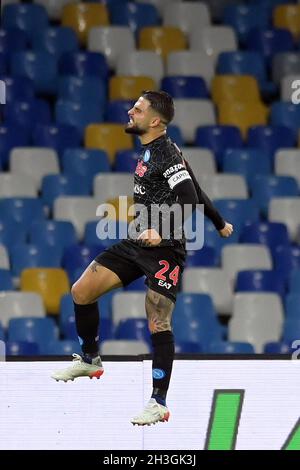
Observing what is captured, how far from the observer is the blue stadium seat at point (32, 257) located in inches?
443

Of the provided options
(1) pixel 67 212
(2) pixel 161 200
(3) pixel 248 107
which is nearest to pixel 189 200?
(2) pixel 161 200

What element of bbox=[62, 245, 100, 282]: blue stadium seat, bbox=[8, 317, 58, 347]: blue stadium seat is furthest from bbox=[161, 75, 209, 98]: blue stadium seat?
bbox=[8, 317, 58, 347]: blue stadium seat

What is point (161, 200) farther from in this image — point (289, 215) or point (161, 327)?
point (289, 215)

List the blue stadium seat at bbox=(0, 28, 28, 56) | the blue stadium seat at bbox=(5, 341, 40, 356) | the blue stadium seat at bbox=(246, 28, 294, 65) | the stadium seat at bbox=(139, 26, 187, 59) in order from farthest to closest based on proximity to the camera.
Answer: the blue stadium seat at bbox=(246, 28, 294, 65) < the stadium seat at bbox=(139, 26, 187, 59) < the blue stadium seat at bbox=(0, 28, 28, 56) < the blue stadium seat at bbox=(5, 341, 40, 356)

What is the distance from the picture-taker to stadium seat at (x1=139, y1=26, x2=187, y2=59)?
1315 centimetres

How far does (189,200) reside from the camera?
7430mm

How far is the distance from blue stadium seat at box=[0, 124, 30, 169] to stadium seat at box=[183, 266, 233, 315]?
1713 mm

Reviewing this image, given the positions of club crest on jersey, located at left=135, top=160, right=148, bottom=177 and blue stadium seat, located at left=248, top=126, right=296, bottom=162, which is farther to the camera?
blue stadium seat, located at left=248, top=126, right=296, bottom=162

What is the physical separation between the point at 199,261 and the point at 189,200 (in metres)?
4.00

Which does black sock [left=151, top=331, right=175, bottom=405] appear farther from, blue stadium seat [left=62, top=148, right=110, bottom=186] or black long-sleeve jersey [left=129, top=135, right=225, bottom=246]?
blue stadium seat [left=62, top=148, right=110, bottom=186]

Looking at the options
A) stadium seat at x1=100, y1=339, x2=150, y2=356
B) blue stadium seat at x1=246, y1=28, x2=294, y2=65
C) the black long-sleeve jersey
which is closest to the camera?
the black long-sleeve jersey

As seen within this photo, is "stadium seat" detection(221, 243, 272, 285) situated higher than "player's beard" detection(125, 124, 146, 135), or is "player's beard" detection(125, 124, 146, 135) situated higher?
"player's beard" detection(125, 124, 146, 135)

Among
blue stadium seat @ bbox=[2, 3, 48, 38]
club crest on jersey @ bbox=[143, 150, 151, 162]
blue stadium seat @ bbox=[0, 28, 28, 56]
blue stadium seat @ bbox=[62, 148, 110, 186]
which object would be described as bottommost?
club crest on jersey @ bbox=[143, 150, 151, 162]

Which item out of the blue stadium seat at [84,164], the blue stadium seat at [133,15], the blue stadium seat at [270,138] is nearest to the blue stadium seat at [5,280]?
the blue stadium seat at [84,164]
